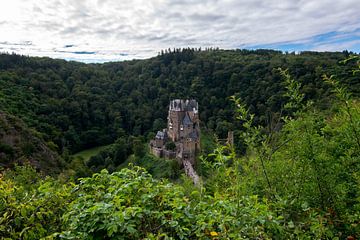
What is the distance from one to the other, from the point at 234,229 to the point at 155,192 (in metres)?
1.07

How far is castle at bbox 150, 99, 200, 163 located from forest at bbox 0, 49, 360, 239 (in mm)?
1889

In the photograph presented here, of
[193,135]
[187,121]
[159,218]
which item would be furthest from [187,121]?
[159,218]

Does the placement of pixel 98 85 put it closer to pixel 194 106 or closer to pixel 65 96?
pixel 65 96

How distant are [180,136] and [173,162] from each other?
7.28 m

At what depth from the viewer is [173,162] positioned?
33000 millimetres

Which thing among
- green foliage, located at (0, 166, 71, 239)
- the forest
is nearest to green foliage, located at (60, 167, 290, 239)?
the forest

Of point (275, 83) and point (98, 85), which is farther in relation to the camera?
point (98, 85)

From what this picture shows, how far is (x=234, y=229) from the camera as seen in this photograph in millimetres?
2713

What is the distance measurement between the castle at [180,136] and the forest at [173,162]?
6.20 ft

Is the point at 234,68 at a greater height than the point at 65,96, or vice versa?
the point at 234,68

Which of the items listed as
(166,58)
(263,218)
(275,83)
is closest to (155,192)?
(263,218)

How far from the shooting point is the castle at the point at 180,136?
1426 inches

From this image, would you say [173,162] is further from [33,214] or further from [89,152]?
[33,214]

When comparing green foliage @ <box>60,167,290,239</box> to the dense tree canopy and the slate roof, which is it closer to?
the slate roof
